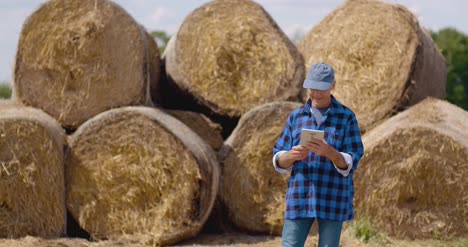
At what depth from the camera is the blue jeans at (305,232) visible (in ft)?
14.0

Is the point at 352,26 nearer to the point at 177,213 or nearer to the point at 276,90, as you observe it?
the point at 276,90

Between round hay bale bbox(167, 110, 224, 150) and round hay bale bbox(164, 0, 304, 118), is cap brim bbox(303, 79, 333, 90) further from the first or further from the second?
round hay bale bbox(167, 110, 224, 150)

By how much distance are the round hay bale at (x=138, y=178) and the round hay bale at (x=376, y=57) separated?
1453 mm

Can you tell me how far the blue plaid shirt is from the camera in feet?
14.0

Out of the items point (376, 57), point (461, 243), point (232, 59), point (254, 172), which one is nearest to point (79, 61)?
point (232, 59)

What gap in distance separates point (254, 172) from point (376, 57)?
4.76ft

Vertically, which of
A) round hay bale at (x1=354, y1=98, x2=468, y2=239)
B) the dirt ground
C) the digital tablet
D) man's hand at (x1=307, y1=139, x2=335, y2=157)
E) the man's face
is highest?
the man's face

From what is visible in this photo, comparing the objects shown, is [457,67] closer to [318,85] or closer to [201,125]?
[201,125]

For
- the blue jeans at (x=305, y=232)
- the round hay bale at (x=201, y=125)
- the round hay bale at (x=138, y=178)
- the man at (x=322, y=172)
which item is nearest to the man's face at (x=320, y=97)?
the man at (x=322, y=172)

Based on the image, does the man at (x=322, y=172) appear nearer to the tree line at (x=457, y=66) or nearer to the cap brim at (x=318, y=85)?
the cap brim at (x=318, y=85)

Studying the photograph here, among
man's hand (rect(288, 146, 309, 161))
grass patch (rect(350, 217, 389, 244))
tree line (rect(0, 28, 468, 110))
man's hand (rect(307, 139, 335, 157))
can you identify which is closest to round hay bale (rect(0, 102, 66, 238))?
grass patch (rect(350, 217, 389, 244))

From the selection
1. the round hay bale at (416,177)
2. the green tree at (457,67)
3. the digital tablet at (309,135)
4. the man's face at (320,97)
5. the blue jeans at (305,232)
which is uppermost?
the man's face at (320,97)

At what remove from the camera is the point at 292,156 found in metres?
4.18

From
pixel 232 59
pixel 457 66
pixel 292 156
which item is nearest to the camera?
pixel 292 156
